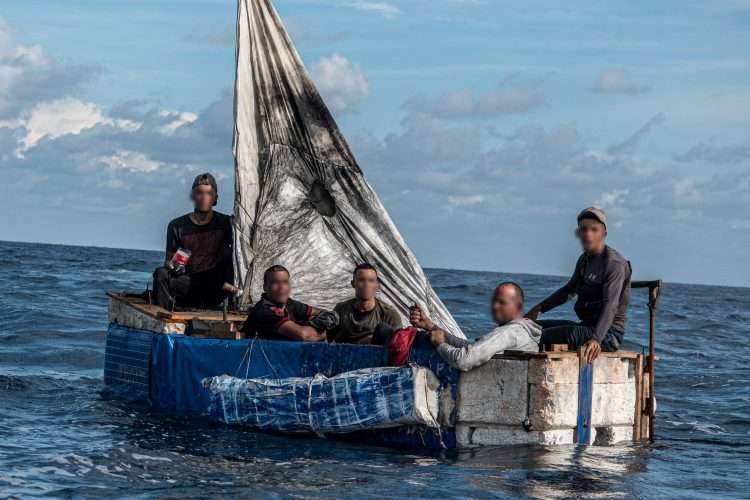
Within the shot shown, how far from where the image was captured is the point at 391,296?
42.7ft

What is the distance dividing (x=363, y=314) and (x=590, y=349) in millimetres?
2355

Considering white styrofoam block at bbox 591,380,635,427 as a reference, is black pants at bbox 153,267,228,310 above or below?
above

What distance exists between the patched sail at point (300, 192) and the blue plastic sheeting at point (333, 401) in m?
2.74

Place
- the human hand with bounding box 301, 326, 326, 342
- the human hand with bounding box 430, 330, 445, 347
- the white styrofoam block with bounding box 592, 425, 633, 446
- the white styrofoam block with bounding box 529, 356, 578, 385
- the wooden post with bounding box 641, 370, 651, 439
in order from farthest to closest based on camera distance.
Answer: the human hand with bounding box 301, 326, 326, 342 → the wooden post with bounding box 641, 370, 651, 439 → the white styrofoam block with bounding box 592, 425, 633, 446 → the human hand with bounding box 430, 330, 445, 347 → the white styrofoam block with bounding box 529, 356, 578, 385

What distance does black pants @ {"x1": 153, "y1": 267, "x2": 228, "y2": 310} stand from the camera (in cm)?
1229

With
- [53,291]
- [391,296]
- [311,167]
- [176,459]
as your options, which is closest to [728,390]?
[391,296]

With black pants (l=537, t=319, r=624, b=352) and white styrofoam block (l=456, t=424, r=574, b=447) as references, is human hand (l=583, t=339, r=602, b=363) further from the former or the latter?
white styrofoam block (l=456, t=424, r=574, b=447)

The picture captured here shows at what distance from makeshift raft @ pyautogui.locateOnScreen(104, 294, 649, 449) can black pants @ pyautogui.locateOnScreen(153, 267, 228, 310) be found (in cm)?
100

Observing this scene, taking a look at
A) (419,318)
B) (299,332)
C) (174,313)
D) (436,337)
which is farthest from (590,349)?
(174,313)

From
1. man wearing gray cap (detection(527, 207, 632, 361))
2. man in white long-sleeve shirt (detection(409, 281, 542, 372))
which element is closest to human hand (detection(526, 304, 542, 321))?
man wearing gray cap (detection(527, 207, 632, 361))

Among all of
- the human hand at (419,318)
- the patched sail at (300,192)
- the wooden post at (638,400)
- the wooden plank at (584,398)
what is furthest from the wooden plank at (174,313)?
the wooden post at (638,400)

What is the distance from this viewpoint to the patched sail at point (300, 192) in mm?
13031

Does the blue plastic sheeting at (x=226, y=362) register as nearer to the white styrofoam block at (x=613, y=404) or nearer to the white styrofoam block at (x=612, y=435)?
the white styrofoam block at (x=613, y=404)

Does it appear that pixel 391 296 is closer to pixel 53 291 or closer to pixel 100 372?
pixel 100 372
